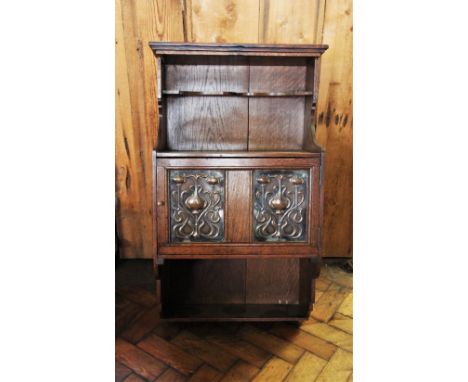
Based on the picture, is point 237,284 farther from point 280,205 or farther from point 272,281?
point 280,205

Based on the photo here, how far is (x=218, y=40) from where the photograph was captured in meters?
1.81

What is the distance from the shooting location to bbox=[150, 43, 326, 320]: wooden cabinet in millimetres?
1260

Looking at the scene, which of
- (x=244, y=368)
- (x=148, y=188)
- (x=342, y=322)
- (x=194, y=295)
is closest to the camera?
(x=244, y=368)

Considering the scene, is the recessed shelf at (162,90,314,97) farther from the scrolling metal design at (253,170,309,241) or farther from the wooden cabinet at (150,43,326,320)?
the scrolling metal design at (253,170,309,241)

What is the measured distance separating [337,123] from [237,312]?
1.22 meters

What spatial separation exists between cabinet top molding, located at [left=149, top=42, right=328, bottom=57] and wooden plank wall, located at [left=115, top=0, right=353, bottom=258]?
55 centimetres

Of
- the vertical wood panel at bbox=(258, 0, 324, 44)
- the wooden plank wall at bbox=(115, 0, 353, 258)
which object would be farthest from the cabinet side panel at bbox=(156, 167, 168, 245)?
the vertical wood panel at bbox=(258, 0, 324, 44)

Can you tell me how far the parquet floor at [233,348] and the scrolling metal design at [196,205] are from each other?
1.58 feet

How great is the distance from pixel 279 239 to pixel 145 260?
1.14 meters

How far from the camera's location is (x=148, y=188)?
6.53 ft

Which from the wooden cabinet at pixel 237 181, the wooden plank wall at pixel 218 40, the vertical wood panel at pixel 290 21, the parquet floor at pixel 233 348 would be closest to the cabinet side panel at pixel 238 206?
the wooden cabinet at pixel 237 181

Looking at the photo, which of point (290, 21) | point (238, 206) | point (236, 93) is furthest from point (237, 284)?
point (290, 21)

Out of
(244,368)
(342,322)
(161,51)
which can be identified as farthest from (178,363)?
(161,51)

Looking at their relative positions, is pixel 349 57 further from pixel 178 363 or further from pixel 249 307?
pixel 178 363
